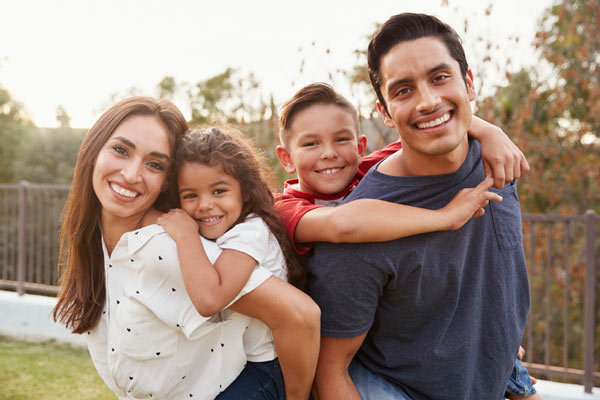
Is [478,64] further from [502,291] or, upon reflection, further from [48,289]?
[48,289]

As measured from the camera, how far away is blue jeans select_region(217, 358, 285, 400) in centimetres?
205

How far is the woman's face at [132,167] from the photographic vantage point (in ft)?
7.11

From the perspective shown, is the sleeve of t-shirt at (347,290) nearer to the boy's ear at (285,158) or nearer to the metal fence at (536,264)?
the boy's ear at (285,158)

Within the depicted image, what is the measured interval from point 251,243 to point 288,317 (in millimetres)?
298

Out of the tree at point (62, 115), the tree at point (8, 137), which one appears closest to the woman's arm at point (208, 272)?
the tree at point (8, 137)

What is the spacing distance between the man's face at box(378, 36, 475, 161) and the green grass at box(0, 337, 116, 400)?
4442 millimetres

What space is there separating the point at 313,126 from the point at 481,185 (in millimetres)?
886

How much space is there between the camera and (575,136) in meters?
9.13

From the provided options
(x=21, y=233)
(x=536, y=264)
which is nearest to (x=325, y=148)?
(x=21, y=233)

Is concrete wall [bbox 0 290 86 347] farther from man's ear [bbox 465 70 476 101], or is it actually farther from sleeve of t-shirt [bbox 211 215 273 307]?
man's ear [bbox 465 70 476 101]

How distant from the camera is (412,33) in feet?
6.79

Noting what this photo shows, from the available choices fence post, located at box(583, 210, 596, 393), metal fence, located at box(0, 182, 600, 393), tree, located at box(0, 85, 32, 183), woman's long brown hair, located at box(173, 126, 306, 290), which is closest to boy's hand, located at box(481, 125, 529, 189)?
woman's long brown hair, located at box(173, 126, 306, 290)

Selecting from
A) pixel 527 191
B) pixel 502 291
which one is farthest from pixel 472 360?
pixel 527 191

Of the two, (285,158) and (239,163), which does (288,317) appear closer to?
(239,163)
